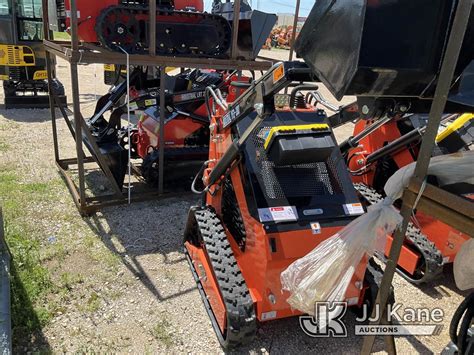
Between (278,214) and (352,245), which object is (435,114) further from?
(278,214)

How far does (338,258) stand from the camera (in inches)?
73.2

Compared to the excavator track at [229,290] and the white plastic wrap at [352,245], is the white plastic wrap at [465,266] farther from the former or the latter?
the excavator track at [229,290]

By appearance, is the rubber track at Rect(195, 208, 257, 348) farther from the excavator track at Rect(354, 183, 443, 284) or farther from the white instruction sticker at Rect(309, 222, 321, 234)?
the excavator track at Rect(354, 183, 443, 284)

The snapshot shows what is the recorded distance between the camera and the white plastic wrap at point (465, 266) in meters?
1.77

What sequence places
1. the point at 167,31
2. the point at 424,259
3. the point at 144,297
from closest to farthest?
the point at 144,297
the point at 424,259
the point at 167,31

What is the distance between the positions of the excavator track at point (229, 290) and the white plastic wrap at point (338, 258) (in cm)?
57

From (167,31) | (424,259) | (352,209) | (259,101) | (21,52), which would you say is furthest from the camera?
(21,52)

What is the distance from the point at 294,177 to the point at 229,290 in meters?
0.93

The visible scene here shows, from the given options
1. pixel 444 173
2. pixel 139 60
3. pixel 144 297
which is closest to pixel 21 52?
pixel 139 60

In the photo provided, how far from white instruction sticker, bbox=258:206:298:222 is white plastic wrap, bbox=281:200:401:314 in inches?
24.1

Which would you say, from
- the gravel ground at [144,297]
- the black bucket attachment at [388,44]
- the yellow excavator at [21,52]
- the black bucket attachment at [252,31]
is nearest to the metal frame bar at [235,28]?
the black bucket attachment at [252,31]

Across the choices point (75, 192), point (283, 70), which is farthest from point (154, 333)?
point (75, 192)

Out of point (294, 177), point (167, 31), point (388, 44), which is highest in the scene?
point (388, 44)

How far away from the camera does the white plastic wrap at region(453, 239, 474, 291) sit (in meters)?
1.77
